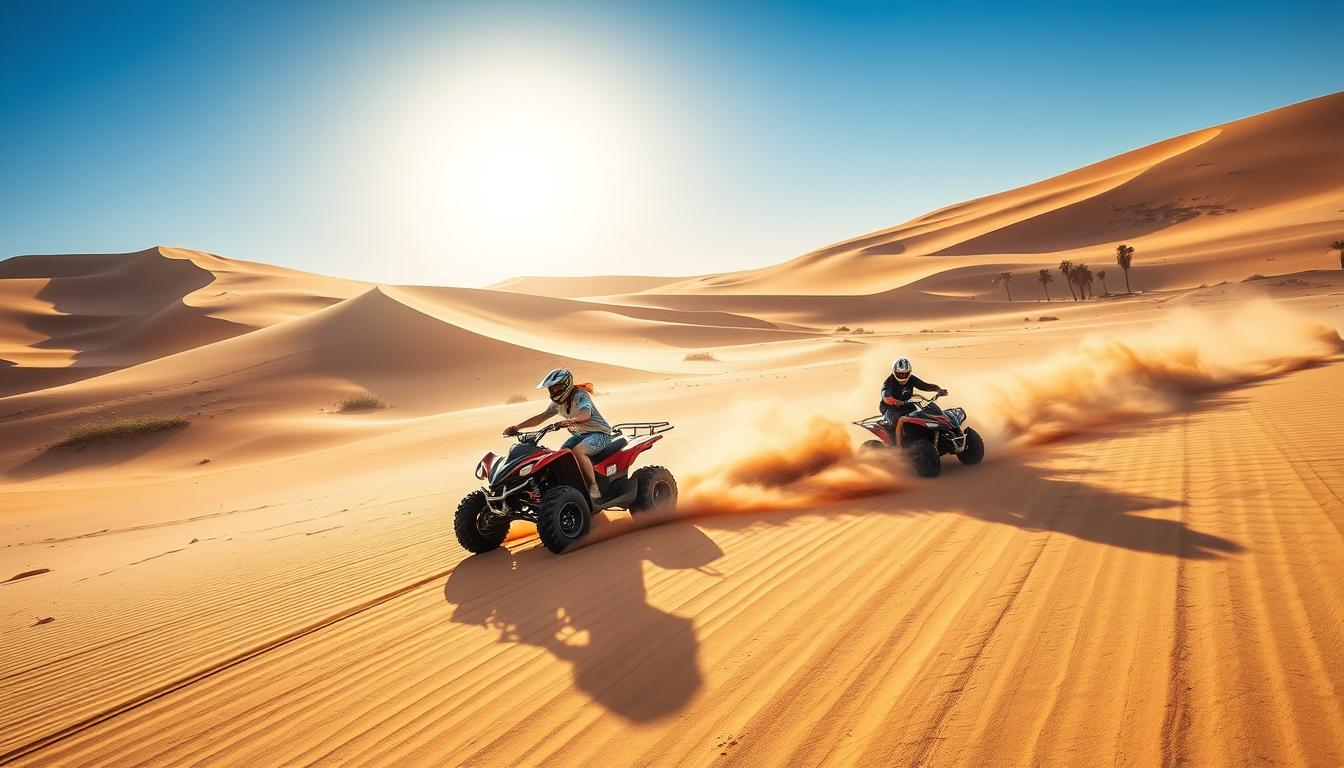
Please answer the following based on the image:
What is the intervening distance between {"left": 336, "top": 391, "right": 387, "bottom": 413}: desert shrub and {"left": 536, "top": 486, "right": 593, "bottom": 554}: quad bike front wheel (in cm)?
2330

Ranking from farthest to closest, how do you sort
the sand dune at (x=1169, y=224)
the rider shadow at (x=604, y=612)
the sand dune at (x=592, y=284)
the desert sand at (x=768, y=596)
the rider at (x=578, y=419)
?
the sand dune at (x=592, y=284)
the sand dune at (x=1169, y=224)
the rider at (x=578, y=419)
the rider shadow at (x=604, y=612)
the desert sand at (x=768, y=596)

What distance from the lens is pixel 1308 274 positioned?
4397cm

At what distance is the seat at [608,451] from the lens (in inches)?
287

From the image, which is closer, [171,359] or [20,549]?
[20,549]

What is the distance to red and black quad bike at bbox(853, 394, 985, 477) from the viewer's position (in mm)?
8281

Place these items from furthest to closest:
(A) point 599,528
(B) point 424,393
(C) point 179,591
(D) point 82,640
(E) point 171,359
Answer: (E) point 171,359 → (B) point 424,393 → (A) point 599,528 → (C) point 179,591 → (D) point 82,640

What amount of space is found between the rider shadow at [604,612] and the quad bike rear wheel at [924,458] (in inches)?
124

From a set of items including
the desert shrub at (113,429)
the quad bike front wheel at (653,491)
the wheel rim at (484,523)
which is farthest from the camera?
the desert shrub at (113,429)

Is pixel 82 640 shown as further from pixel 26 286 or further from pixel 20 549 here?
pixel 26 286

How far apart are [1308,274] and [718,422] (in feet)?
164

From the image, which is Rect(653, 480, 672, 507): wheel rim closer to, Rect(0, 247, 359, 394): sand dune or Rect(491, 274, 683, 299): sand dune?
Rect(0, 247, 359, 394): sand dune

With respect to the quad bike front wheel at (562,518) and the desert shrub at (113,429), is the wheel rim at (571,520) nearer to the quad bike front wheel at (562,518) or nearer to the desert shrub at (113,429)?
the quad bike front wheel at (562,518)

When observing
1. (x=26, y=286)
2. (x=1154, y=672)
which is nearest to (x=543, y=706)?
(x=1154, y=672)

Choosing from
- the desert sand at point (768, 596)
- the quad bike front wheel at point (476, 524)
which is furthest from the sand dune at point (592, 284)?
the quad bike front wheel at point (476, 524)
